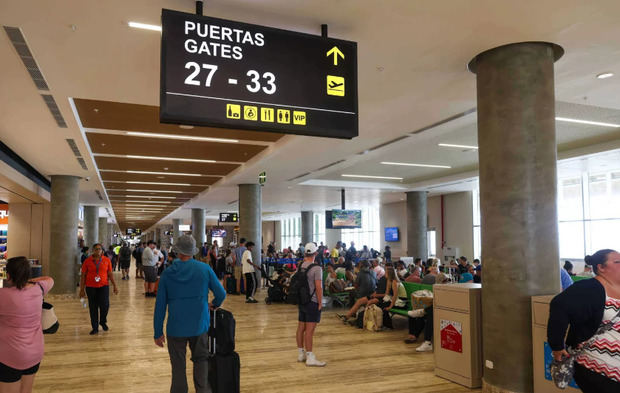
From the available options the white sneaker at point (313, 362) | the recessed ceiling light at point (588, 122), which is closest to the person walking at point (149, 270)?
the white sneaker at point (313, 362)

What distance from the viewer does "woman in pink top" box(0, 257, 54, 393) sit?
3514 mm

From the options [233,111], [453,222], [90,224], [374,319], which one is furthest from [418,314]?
[90,224]

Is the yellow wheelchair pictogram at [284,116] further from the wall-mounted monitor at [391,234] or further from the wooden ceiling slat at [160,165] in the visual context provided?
the wall-mounted monitor at [391,234]

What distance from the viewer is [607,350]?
2.77 metres

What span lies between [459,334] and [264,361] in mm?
2667

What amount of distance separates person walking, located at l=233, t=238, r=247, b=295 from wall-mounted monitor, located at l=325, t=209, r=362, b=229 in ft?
30.0

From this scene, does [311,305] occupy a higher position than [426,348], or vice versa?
[311,305]

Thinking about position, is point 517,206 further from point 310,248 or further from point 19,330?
point 19,330

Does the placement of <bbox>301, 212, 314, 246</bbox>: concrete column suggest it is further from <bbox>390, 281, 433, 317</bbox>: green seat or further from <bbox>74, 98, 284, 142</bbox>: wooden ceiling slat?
<bbox>390, 281, 433, 317</bbox>: green seat

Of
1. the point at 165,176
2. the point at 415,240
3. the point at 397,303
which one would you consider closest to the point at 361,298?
the point at 397,303

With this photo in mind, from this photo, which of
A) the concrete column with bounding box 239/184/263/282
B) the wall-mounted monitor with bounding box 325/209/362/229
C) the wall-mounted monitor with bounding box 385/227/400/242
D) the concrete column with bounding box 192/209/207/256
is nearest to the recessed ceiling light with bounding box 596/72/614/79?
the concrete column with bounding box 239/184/263/282

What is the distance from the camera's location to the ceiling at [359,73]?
14.3 feet

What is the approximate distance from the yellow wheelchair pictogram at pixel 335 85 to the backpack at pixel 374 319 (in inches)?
223

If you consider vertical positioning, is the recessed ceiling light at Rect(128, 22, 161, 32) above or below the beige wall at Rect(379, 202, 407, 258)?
above
